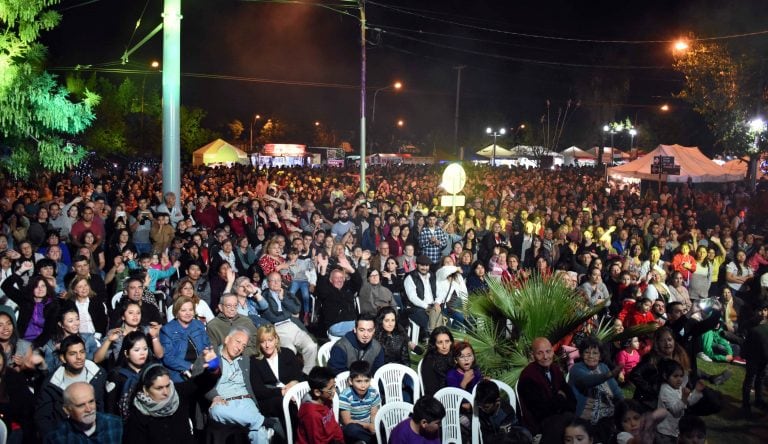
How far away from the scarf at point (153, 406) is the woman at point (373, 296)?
4685 millimetres

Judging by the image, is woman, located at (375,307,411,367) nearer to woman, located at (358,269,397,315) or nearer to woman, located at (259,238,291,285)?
woman, located at (358,269,397,315)

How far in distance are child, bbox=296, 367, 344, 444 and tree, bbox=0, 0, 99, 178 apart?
27.8 ft

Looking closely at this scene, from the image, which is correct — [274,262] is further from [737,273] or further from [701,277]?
[737,273]

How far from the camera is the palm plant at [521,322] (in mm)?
6582

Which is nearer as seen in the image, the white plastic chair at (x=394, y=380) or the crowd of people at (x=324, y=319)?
the crowd of people at (x=324, y=319)

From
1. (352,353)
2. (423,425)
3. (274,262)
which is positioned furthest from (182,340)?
(274,262)

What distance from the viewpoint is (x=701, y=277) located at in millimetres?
11727

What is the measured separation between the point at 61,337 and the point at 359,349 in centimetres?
271

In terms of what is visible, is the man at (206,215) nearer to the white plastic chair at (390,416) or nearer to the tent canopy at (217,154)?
the white plastic chair at (390,416)

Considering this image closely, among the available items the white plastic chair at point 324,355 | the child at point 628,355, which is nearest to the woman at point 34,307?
the white plastic chair at point 324,355

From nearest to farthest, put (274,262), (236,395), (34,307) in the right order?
1. (236,395)
2. (34,307)
3. (274,262)

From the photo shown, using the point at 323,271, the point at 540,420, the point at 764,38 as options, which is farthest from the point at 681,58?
the point at 540,420

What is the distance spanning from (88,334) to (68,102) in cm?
616

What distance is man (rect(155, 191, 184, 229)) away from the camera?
38.9 feet
